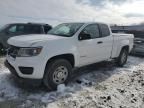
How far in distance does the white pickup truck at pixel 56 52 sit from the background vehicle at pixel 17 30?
Result: 4806mm

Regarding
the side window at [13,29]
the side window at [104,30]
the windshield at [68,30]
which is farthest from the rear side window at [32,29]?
the side window at [104,30]

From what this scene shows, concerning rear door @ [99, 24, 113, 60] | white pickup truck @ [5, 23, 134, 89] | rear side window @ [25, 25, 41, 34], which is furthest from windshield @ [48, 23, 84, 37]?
rear side window @ [25, 25, 41, 34]

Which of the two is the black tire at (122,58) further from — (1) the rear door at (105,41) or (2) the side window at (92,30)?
(2) the side window at (92,30)

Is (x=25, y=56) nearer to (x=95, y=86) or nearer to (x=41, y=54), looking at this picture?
(x=41, y=54)

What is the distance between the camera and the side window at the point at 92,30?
5965 mm

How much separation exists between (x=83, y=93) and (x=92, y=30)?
87.8 inches

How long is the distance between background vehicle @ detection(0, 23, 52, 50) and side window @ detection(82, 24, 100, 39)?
18.1 ft

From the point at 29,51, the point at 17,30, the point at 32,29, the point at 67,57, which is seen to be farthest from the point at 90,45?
the point at 32,29

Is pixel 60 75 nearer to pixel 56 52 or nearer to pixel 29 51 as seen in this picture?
pixel 56 52

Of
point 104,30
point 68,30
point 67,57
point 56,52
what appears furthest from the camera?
point 104,30

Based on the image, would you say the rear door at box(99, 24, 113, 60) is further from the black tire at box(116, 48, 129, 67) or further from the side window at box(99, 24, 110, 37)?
the black tire at box(116, 48, 129, 67)

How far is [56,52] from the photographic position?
15.8ft

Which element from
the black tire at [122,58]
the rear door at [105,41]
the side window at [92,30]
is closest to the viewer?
the side window at [92,30]

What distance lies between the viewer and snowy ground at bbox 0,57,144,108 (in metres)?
4.38
